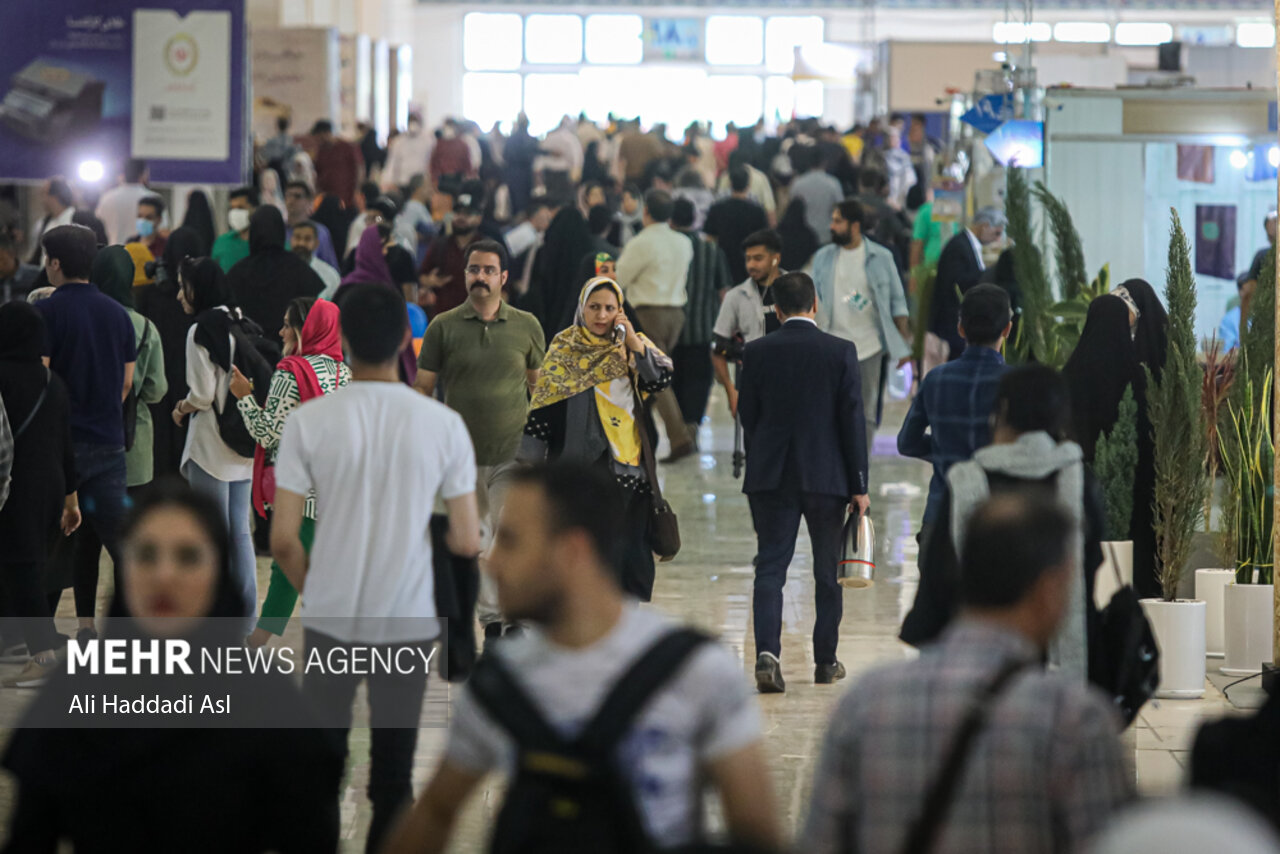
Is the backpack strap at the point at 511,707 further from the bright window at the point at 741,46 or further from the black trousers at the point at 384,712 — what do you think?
the bright window at the point at 741,46

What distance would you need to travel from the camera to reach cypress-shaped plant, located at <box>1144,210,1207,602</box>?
695 centimetres

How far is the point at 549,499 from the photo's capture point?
2.82m

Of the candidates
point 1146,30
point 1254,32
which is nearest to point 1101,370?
point 1254,32

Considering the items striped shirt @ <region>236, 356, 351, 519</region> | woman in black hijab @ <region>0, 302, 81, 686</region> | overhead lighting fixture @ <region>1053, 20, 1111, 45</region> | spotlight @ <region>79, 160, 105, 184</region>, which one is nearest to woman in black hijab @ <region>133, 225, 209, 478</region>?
woman in black hijab @ <region>0, 302, 81, 686</region>

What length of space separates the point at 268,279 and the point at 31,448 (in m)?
2.94

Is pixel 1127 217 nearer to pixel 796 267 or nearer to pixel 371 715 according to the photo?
pixel 796 267

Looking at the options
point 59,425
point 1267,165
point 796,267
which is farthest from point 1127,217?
point 59,425

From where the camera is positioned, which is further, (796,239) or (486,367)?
Result: (796,239)

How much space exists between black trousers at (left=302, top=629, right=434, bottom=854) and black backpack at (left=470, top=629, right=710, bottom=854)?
153 centimetres

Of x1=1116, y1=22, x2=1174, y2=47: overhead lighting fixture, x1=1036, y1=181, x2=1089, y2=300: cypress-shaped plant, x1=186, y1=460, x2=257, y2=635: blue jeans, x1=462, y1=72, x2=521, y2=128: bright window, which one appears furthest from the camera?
x1=462, y1=72, x2=521, y2=128: bright window

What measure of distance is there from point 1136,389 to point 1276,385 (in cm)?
97

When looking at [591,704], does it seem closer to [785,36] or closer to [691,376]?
[691,376]

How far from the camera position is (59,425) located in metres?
6.58

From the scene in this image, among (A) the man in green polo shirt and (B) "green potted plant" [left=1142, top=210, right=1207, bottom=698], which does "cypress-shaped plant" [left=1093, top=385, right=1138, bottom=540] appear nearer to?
(B) "green potted plant" [left=1142, top=210, right=1207, bottom=698]
